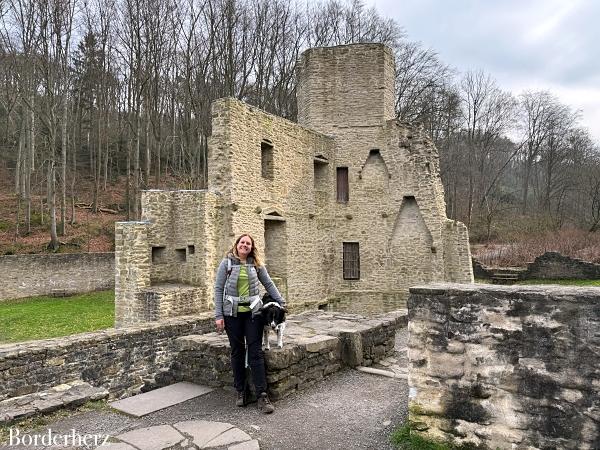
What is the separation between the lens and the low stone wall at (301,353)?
17.2 ft

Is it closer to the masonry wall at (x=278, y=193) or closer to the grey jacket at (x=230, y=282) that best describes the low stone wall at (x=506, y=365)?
the grey jacket at (x=230, y=282)

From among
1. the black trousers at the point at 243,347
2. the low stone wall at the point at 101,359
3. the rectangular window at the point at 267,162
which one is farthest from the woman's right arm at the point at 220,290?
the rectangular window at the point at 267,162

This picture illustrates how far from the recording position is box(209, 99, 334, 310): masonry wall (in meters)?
12.2

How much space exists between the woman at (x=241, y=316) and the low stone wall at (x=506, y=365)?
66.7 inches

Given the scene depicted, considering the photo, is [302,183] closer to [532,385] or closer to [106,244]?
[532,385]

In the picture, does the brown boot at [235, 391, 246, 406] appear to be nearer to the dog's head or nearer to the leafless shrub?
the dog's head

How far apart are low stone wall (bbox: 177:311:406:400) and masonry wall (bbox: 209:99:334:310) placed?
18.8 ft

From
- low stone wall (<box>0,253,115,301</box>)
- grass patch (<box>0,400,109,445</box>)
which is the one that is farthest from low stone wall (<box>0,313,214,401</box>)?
low stone wall (<box>0,253,115,301</box>)

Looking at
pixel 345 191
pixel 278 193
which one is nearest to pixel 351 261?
pixel 345 191

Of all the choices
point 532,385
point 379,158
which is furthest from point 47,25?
point 532,385

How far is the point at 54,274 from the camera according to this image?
2020 cm

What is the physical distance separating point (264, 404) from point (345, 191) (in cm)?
1310

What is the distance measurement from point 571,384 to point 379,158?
14.1m

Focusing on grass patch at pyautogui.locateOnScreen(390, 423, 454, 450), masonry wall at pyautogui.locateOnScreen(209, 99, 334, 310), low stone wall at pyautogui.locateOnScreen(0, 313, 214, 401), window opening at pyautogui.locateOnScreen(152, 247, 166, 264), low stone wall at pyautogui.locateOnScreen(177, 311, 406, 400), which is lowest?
low stone wall at pyautogui.locateOnScreen(0, 313, 214, 401)
